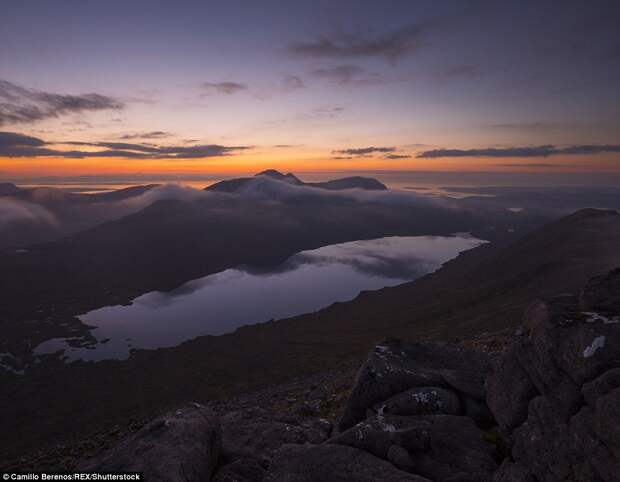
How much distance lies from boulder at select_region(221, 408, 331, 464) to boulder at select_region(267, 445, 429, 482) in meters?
3.81

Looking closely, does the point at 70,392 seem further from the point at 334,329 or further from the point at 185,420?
the point at 185,420

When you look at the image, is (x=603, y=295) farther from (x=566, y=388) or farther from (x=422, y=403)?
(x=422, y=403)

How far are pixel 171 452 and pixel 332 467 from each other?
7.27 m

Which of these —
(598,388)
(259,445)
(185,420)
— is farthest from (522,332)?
(185,420)

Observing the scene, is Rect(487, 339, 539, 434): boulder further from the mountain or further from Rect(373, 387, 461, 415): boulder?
the mountain

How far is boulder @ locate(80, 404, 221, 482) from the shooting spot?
14969 mm

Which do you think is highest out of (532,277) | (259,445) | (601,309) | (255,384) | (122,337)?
(601,309)

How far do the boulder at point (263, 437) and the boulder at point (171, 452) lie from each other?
1.38 m

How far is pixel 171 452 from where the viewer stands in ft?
51.9

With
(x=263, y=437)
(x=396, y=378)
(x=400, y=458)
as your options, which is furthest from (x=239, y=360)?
(x=400, y=458)

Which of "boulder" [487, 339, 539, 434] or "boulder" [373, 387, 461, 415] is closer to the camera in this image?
"boulder" [487, 339, 539, 434]

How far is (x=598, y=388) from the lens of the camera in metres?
11.5

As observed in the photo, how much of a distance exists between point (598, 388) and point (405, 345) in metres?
14.1

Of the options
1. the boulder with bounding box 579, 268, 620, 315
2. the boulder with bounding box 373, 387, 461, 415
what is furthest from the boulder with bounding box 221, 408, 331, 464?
the boulder with bounding box 579, 268, 620, 315
